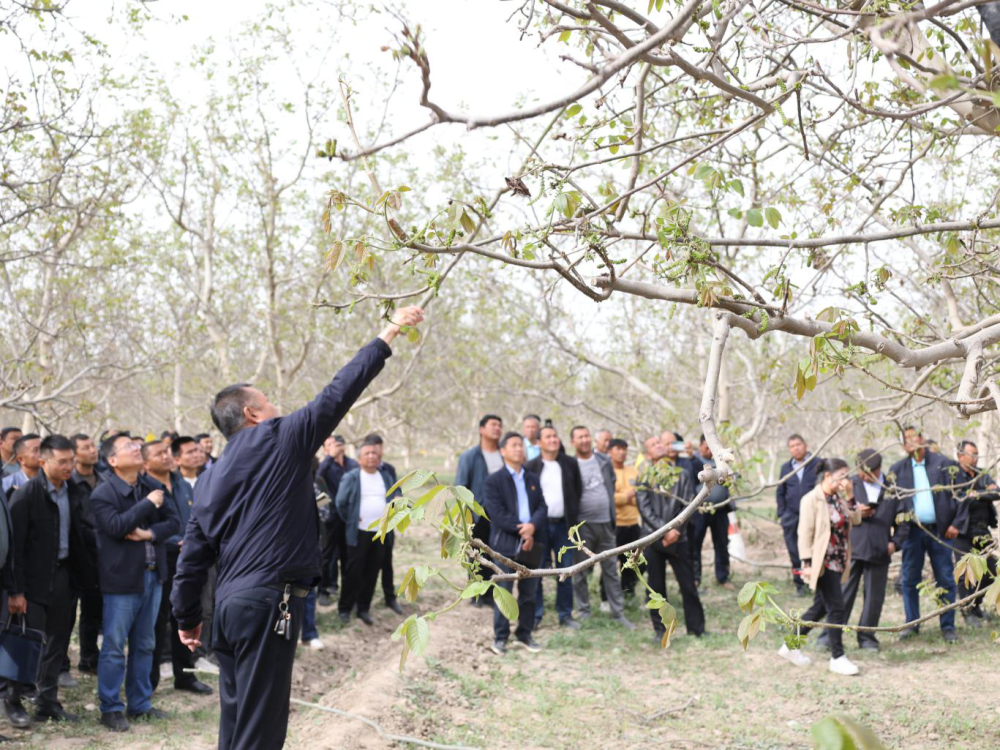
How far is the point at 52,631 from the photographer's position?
6848mm

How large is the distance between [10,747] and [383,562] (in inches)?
220

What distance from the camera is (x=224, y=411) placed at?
187 inches

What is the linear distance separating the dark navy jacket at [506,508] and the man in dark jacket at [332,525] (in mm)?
2159

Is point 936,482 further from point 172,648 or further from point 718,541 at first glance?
point 172,648

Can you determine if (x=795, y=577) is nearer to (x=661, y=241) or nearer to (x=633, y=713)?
(x=633, y=713)

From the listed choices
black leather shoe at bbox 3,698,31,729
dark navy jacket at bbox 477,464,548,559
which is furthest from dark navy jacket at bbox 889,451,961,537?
black leather shoe at bbox 3,698,31,729

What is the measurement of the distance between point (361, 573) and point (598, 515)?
2.65 metres

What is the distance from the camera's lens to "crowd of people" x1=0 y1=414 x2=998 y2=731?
21.9 feet

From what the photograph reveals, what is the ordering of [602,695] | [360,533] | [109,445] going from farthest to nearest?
[360,533] < [109,445] < [602,695]

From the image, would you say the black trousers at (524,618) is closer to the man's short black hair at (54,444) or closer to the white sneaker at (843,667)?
the white sneaker at (843,667)

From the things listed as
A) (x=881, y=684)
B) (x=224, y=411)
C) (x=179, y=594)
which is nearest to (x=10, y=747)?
(x=179, y=594)

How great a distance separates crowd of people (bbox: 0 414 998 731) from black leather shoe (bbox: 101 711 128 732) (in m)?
0.02

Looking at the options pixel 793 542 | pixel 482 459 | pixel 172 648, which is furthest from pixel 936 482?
pixel 172 648

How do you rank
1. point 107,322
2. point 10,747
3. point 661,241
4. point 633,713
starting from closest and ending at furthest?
point 661,241, point 10,747, point 633,713, point 107,322
